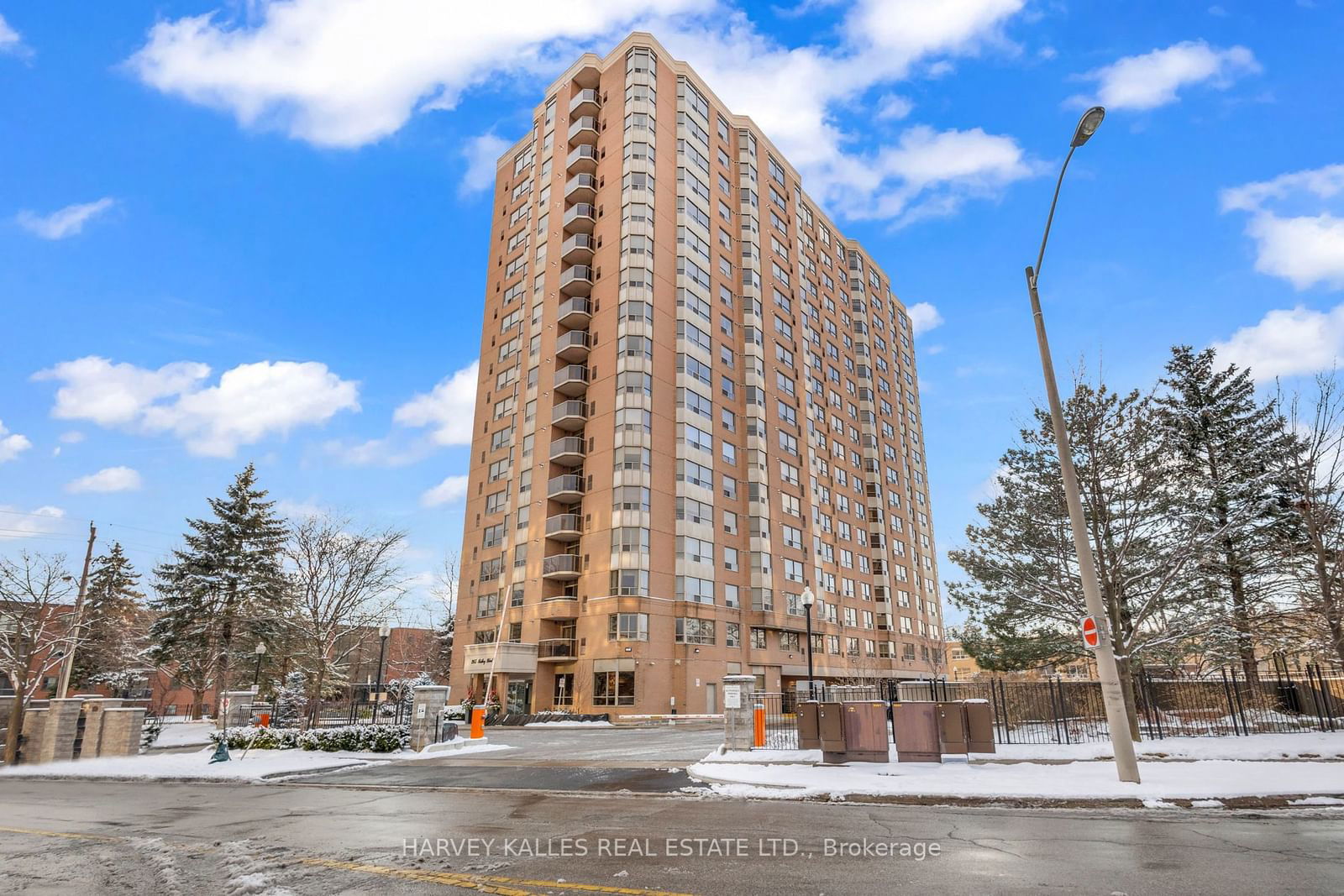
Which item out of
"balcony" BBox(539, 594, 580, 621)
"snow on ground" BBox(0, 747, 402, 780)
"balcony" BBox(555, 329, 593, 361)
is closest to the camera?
"snow on ground" BBox(0, 747, 402, 780)

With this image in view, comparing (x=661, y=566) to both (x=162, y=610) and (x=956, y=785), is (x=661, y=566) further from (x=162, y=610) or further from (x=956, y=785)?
(x=956, y=785)

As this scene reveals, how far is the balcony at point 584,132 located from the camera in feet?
199

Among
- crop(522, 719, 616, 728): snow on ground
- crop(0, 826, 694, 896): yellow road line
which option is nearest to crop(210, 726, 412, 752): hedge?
crop(0, 826, 694, 896): yellow road line

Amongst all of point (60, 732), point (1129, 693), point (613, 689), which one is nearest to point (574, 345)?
point (613, 689)

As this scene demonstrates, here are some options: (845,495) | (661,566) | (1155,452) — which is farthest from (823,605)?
(1155,452)

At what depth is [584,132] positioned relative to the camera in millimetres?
60750

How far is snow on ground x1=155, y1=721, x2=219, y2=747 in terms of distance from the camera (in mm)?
31500

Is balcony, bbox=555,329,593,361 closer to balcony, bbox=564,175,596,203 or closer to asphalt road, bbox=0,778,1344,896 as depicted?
balcony, bbox=564,175,596,203

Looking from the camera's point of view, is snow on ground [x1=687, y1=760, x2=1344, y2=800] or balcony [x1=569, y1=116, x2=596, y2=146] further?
balcony [x1=569, y1=116, x2=596, y2=146]

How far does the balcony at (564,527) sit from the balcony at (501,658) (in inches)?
296

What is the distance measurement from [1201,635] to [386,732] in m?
26.3

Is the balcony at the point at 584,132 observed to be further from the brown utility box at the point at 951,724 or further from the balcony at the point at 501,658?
the brown utility box at the point at 951,724

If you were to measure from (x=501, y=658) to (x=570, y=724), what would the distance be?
8.72 metres

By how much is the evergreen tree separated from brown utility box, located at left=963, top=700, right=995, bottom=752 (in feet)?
167
